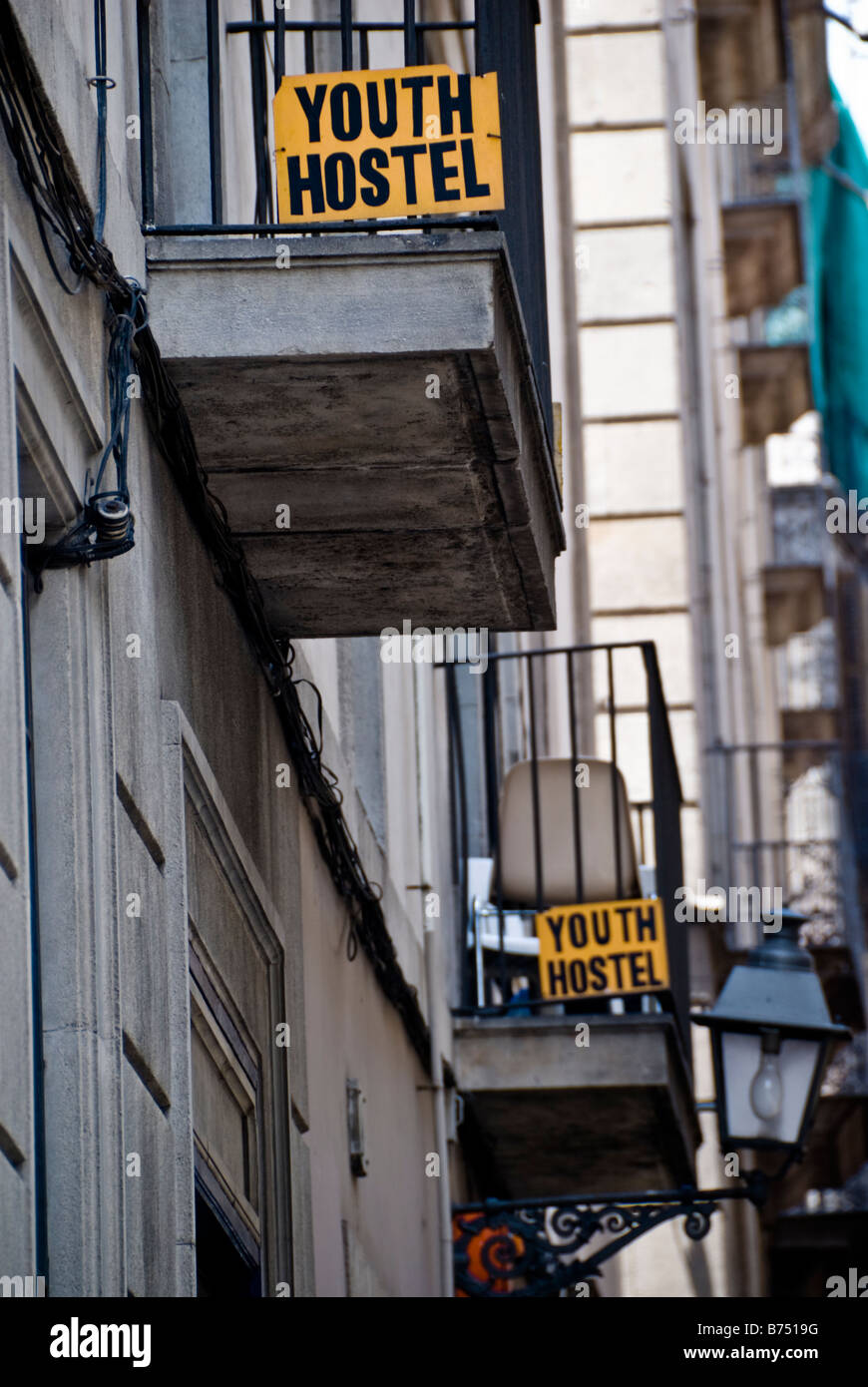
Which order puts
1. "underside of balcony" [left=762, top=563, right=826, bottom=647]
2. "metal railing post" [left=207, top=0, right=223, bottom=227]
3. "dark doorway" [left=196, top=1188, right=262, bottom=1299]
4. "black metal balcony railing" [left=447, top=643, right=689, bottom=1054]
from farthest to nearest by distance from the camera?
"underside of balcony" [left=762, top=563, right=826, bottom=647], "black metal balcony railing" [left=447, top=643, right=689, bottom=1054], "dark doorway" [left=196, top=1188, right=262, bottom=1299], "metal railing post" [left=207, top=0, right=223, bottom=227]

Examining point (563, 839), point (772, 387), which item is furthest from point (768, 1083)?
point (772, 387)

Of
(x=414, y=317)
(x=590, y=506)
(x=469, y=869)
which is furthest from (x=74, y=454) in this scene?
(x=590, y=506)

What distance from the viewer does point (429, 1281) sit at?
980 centimetres

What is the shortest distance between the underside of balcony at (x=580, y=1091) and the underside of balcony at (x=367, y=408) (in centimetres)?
435

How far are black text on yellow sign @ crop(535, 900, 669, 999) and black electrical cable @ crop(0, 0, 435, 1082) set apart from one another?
1566 mm

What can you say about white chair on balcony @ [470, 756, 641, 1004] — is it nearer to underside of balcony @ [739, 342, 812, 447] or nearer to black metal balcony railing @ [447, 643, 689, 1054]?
black metal balcony railing @ [447, 643, 689, 1054]

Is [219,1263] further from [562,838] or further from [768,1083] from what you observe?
[562,838]

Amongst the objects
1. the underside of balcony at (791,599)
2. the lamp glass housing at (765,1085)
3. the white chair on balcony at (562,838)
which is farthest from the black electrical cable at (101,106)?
the underside of balcony at (791,599)

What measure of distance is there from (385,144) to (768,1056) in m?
4.44

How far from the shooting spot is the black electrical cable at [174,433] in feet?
13.2

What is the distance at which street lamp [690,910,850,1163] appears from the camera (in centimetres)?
879

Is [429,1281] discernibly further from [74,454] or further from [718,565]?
[718,565]

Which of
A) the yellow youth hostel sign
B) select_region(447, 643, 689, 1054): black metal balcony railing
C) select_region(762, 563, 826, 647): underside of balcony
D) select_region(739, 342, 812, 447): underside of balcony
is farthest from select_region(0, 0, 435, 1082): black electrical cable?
select_region(762, 563, 826, 647): underside of balcony

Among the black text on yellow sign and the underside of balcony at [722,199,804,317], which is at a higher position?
the underside of balcony at [722,199,804,317]
